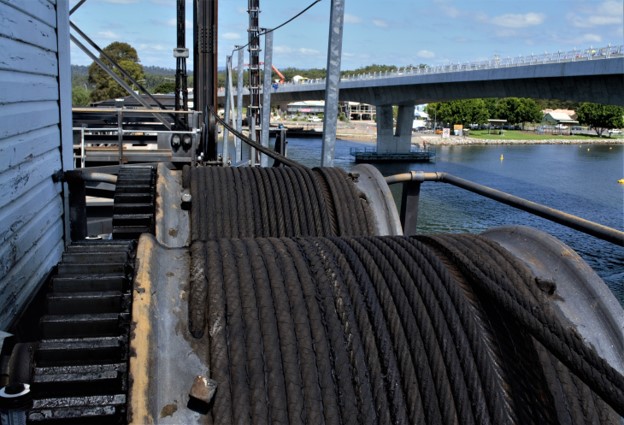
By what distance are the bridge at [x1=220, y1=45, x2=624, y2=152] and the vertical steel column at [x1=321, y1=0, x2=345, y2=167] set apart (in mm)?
21589

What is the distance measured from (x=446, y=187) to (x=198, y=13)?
90.4 ft

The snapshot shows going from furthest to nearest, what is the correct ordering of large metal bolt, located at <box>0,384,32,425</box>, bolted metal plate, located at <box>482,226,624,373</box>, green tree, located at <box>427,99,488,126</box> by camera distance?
1. green tree, located at <box>427,99,488,126</box>
2. bolted metal plate, located at <box>482,226,624,373</box>
3. large metal bolt, located at <box>0,384,32,425</box>

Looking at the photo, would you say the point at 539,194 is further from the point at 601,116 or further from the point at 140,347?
the point at 601,116

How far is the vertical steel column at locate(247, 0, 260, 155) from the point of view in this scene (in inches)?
Result: 787

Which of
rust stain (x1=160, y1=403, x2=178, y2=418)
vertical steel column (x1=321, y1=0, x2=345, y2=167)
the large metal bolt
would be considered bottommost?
rust stain (x1=160, y1=403, x2=178, y2=418)

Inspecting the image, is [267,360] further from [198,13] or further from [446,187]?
[446,187]

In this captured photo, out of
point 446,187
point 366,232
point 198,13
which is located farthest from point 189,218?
point 446,187

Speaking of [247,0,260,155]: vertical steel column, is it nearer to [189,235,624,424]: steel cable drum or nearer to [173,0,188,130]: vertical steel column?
[173,0,188,130]: vertical steel column

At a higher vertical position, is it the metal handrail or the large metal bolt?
A: the metal handrail

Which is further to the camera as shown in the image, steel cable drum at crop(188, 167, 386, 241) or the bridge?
the bridge

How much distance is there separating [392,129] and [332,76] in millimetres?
51912

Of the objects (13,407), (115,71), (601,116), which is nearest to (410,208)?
(13,407)

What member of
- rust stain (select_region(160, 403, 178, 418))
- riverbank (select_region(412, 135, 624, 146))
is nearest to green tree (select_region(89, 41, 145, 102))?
riverbank (select_region(412, 135, 624, 146))

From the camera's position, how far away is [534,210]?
4.06 m
